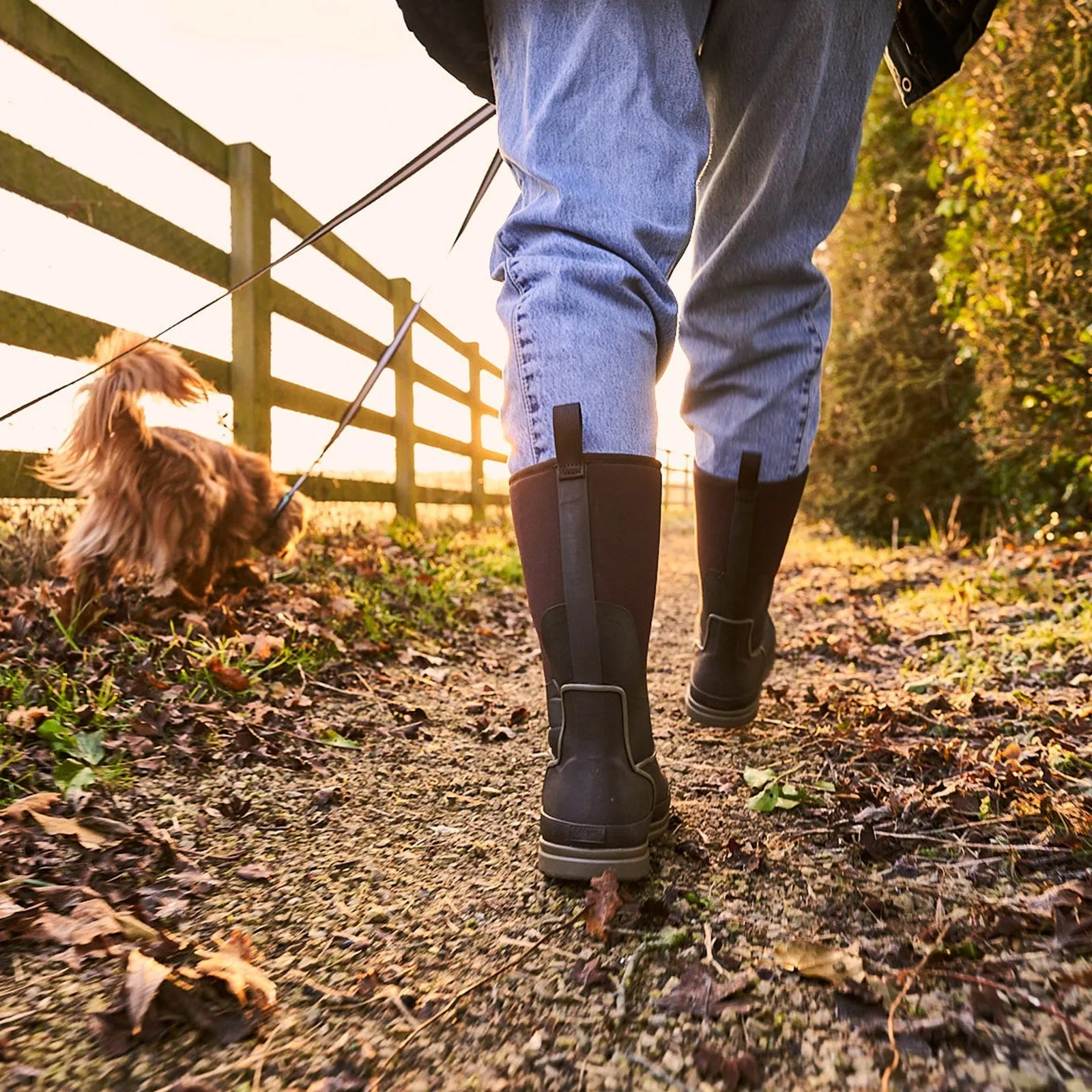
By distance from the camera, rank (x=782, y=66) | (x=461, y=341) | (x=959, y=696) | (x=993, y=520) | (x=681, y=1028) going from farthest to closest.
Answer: (x=461, y=341) → (x=993, y=520) → (x=959, y=696) → (x=782, y=66) → (x=681, y=1028)

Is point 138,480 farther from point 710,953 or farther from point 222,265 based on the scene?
point 710,953

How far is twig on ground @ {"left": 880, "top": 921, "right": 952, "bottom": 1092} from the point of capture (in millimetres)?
730

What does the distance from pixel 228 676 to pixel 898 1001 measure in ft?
5.31

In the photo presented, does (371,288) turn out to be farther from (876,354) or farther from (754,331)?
(754,331)

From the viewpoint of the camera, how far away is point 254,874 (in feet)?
4.00

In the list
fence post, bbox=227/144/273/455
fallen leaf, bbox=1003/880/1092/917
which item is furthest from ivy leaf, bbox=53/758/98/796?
fence post, bbox=227/144/273/455

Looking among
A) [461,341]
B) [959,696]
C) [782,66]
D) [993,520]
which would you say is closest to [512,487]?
[782,66]

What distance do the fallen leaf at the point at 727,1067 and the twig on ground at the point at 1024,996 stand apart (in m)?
0.24

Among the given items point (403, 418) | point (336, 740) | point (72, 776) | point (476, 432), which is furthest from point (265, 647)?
point (476, 432)

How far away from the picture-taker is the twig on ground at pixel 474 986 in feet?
2.64

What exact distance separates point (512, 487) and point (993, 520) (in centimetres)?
492

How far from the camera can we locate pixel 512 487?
1.18 meters

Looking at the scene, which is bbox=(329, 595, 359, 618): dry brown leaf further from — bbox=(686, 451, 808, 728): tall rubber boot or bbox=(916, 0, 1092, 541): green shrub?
bbox=(916, 0, 1092, 541): green shrub

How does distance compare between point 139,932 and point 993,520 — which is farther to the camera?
point 993,520
